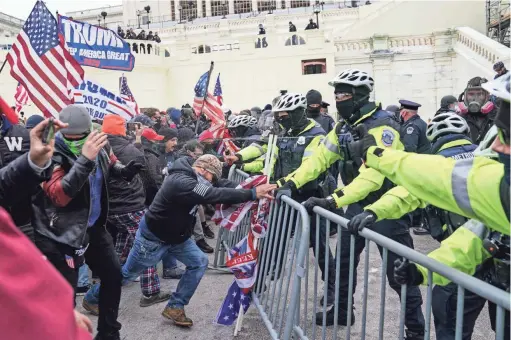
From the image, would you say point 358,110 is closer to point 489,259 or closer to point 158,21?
point 489,259

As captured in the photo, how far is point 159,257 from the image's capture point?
16.2 ft

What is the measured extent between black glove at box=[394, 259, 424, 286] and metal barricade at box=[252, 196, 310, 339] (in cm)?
115

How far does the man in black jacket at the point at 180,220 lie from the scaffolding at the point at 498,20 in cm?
2342

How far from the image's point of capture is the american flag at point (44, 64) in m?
5.30

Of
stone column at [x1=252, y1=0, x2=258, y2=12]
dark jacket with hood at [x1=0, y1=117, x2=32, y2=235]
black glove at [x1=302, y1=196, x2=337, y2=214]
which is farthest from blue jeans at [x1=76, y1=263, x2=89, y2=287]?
stone column at [x1=252, y1=0, x2=258, y2=12]

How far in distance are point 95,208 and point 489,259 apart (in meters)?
3.02

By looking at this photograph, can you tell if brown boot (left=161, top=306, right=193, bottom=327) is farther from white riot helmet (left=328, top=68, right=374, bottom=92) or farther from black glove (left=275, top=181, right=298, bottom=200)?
white riot helmet (left=328, top=68, right=374, bottom=92)

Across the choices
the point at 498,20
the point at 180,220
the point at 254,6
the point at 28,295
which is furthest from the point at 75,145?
the point at 254,6

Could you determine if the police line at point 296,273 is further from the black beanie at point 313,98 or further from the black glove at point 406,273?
the black beanie at point 313,98

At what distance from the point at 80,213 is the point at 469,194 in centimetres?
290

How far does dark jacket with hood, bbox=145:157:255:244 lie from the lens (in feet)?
15.0

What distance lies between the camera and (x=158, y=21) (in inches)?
2283

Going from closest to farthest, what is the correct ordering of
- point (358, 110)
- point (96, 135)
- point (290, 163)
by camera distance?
point (96, 135) < point (358, 110) < point (290, 163)

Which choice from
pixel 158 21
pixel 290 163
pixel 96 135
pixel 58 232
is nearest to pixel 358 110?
pixel 290 163
